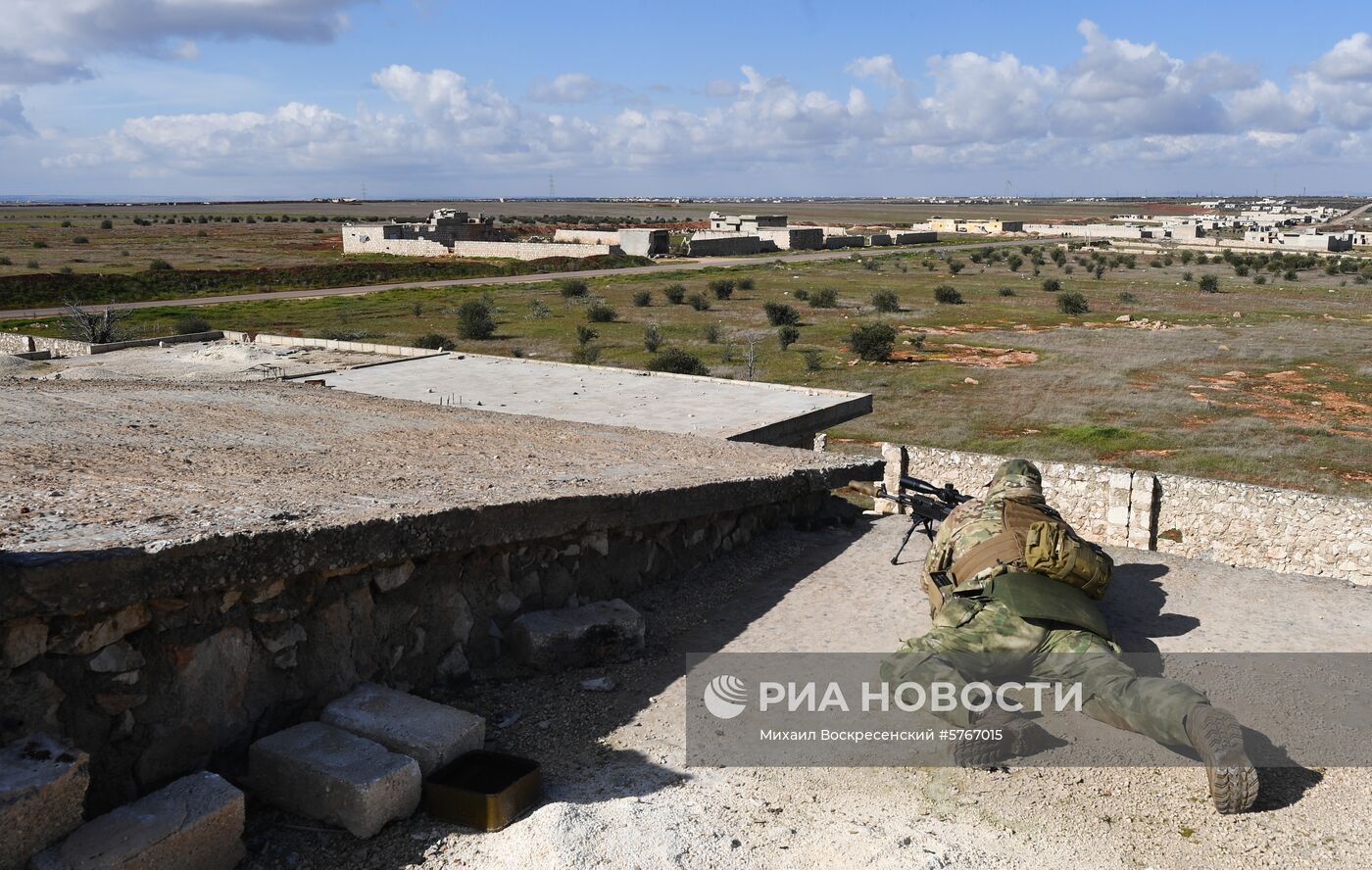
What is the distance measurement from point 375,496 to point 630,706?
1.70 metres

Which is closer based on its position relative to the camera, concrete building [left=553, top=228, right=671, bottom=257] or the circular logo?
the circular logo

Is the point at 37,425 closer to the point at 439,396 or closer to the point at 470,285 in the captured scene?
the point at 439,396

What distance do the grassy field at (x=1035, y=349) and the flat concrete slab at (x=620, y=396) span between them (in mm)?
5226

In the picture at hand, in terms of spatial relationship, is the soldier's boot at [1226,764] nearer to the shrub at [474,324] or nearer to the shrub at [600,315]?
the shrub at [474,324]

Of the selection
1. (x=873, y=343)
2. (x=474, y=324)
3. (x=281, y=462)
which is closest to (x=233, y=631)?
(x=281, y=462)

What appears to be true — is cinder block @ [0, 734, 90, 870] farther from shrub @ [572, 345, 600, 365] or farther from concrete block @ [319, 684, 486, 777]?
shrub @ [572, 345, 600, 365]

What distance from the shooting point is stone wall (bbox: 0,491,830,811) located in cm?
386

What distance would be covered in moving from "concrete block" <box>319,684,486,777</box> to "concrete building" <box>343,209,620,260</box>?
5917cm

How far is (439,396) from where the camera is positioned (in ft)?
42.1

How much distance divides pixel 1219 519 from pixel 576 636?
6100mm

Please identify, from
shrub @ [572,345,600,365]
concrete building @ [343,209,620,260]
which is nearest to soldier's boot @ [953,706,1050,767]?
shrub @ [572,345,600,365]

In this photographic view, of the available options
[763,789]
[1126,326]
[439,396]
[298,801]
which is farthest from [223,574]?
[1126,326]

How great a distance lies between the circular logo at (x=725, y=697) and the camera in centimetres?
514

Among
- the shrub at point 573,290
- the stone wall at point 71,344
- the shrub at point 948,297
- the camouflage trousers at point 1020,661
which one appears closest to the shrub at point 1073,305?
the shrub at point 948,297
